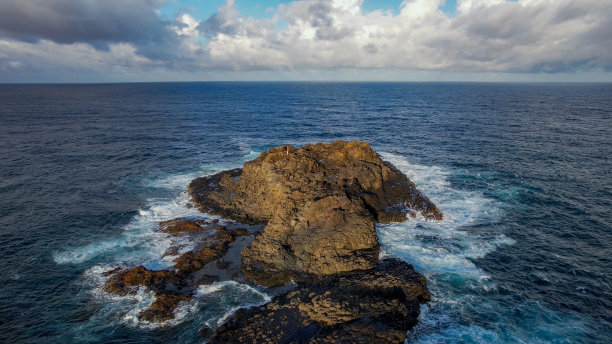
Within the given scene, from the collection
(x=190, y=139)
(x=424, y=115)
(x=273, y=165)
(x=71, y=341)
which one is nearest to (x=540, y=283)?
(x=273, y=165)

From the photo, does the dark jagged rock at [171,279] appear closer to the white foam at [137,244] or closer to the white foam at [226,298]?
the white foam at [226,298]

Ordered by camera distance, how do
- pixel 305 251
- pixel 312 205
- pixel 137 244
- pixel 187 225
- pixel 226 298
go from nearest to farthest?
pixel 226 298 < pixel 305 251 < pixel 312 205 < pixel 137 244 < pixel 187 225

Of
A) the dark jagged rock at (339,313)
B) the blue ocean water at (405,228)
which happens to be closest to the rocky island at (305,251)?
the dark jagged rock at (339,313)

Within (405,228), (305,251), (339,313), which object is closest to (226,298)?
(305,251)

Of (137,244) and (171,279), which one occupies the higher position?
(137,244)

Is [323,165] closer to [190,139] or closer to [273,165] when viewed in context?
[273,165]

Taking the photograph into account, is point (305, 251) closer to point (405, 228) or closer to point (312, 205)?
point (312, 205)

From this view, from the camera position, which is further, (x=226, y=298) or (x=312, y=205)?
(x=312, y=205)
